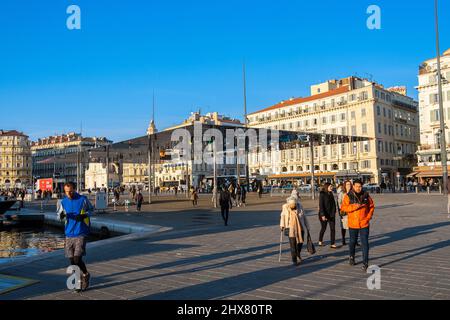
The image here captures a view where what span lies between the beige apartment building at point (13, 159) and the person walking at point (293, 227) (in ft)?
501

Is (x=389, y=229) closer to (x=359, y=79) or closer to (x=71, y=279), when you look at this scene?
(x=71, y=279)

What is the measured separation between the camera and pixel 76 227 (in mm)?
6812

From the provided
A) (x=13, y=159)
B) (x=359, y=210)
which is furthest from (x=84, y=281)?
(x=13, y=159)

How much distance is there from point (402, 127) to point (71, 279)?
7997 centimetres

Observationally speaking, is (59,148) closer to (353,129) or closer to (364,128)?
(353,129)

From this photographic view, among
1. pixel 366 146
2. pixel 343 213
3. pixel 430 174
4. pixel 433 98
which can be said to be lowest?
pixel 343 213

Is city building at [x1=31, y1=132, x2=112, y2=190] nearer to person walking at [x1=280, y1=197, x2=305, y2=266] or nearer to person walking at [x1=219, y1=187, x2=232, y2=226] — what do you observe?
person walking at [x1=219, y1=187, x2=232, y2=226]

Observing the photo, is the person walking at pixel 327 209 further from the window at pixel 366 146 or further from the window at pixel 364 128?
the window at pixel 364 128

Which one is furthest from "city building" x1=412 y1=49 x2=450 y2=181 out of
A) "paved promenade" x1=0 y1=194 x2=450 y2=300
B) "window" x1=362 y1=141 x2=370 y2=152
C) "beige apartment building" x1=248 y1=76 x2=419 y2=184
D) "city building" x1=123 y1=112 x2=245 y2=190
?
"paved promenade" x1=0 y1=194 x2=450 y2=300

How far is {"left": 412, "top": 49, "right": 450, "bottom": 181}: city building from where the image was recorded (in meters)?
55.3

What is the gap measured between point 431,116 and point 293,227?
56.6 metres

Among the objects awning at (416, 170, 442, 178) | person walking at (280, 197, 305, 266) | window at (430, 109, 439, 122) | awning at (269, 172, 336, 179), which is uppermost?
window at (430, 109, 439, 122)

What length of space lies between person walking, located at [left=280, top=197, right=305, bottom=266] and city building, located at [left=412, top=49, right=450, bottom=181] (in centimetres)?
5165
